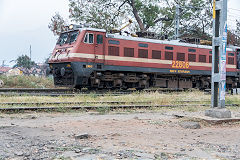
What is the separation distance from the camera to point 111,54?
631 inches

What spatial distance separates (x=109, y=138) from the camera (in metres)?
5.59

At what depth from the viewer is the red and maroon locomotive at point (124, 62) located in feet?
49.6

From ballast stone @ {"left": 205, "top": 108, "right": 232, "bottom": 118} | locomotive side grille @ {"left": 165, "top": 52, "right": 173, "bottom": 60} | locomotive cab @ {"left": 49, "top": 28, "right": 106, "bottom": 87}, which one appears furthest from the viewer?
locomotive side grille @ {"left": 165, "top": 52, "right": 173, "bottom": 60}

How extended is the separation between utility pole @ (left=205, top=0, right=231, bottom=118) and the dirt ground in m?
0.72

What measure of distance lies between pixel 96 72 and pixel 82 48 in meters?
1.47

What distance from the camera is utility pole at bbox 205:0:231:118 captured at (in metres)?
8.39

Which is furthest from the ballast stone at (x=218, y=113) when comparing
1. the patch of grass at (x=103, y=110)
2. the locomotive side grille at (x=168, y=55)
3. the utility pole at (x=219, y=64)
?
the locomotive side grille at (x=168, y=55)

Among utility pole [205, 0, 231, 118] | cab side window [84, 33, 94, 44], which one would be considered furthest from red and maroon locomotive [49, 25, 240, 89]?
utility pole [205, 0, 231, 118]

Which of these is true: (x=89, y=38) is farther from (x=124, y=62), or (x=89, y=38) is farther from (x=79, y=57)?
(x=124, y=62)

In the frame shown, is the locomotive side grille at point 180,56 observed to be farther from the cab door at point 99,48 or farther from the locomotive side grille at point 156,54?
the cab door at point 99,48

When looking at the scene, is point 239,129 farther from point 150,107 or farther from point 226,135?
point 150,107

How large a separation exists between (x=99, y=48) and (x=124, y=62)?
175 cm

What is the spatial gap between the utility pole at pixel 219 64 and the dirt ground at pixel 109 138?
72cm

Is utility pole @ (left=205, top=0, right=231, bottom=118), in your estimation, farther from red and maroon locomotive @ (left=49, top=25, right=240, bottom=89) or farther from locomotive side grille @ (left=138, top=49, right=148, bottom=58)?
locomotive side grille @ (left=138, top=49, right=148, bottom=58)
